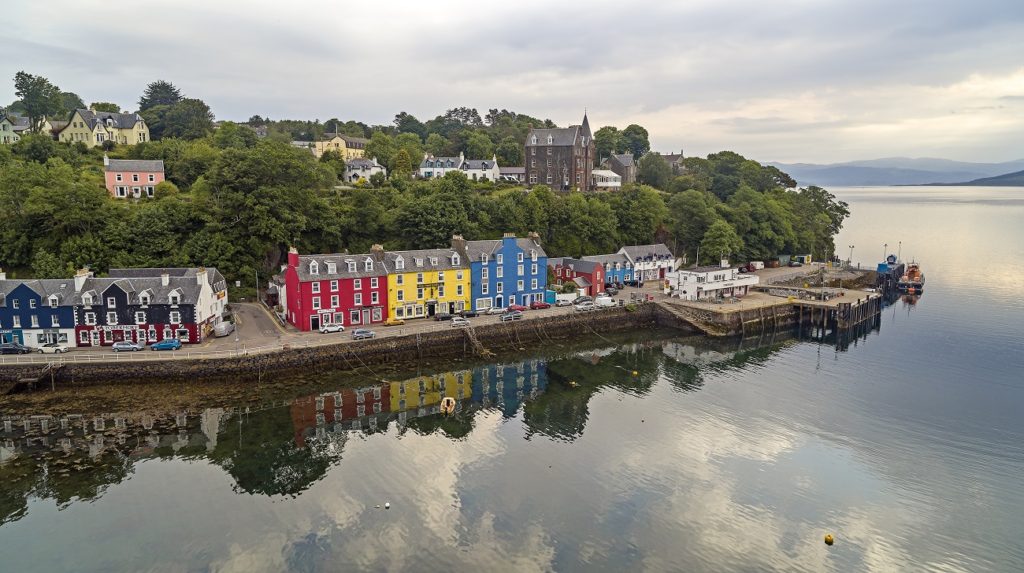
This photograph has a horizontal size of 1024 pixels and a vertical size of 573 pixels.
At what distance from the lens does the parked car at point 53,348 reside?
3569 cm

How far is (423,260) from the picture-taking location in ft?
152

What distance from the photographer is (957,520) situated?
22469mm

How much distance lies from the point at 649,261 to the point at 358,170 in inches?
1609

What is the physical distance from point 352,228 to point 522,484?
4001 cm

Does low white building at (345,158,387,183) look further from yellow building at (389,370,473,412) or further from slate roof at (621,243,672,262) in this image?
yellow building at (389,370,473,412)

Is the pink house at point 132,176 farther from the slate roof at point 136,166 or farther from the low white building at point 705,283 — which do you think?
the low white building at point 705,283

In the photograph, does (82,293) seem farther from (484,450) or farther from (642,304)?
(642,304)

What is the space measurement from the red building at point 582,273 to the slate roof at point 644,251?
5812mm

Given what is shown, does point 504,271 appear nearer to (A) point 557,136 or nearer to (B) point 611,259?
(B) point 611,259

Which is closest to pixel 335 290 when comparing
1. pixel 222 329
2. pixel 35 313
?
pixel 222 329

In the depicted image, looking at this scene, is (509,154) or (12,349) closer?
(12,349)

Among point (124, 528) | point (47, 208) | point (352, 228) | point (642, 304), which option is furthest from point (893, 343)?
point (47, 208)

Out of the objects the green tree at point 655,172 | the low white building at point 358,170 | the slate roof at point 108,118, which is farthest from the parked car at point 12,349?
the green tree at point 655,172

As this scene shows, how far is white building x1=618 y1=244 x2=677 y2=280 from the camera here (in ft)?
203
